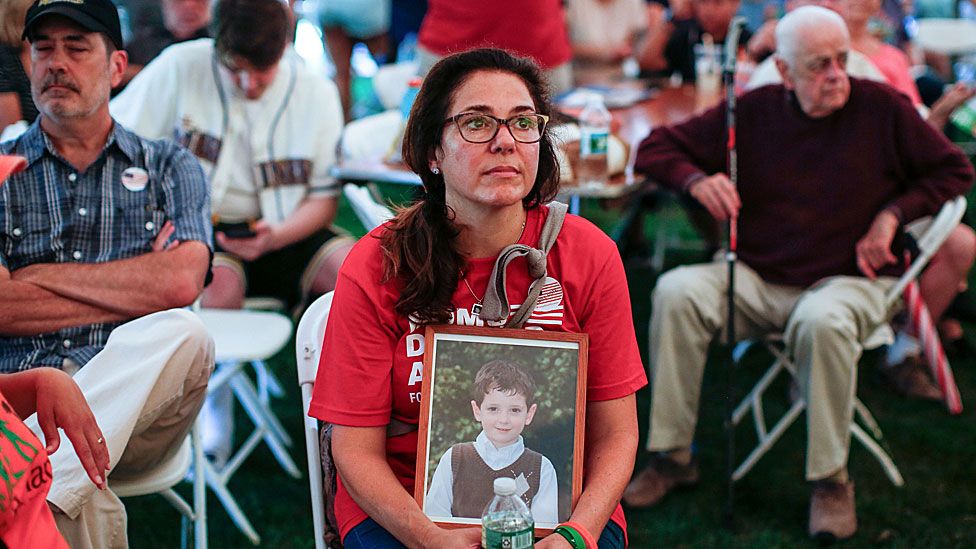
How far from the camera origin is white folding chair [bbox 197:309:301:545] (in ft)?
11.2

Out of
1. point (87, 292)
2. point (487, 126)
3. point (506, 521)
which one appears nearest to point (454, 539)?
point (506, 521)

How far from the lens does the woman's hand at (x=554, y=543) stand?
1.96 metres

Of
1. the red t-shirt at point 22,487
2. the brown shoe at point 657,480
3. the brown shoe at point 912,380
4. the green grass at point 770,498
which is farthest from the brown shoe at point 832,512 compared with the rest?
the red t-shirt at point 22,487

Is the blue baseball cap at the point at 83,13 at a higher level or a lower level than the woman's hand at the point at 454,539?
higher

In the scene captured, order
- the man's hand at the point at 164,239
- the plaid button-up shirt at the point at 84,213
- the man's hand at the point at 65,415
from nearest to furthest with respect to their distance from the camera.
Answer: the man's hand at the point at 65,415 → the plaid button-up shirt at the point at 84,213 → the man's hand at the point at 164,239

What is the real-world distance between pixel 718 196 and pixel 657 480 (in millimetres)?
979

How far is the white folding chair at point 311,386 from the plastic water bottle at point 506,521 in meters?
0.44

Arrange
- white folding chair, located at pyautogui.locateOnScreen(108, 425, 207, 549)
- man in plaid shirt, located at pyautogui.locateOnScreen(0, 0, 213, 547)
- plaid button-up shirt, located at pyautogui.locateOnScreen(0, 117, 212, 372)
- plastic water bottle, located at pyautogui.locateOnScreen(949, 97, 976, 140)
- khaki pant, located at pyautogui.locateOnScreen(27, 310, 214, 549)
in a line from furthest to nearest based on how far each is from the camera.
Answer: plastic water bottle, located at pyautogui.locateOnScreen(949, 97, 976, 140) < plaid button-up shirt, located at pyautogui.locateOnScreen(0, 117, 212, 372) < white folding chair, located at pyautogui.locateOnScreen(108, 425, 207, 549) < man in plaid shirt, located at pyautogui.locateOnScreen(0, 0, 213, 547) < khaki pant, located at pyautogui.locateOnScreen(27, 310, 214, 549)

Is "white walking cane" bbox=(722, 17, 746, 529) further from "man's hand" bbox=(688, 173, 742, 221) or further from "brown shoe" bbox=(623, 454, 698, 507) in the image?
"brown shoe" bbox=(623, 454, 698, 507)

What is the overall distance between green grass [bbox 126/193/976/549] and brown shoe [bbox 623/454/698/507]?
38 mm

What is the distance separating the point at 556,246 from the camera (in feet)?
7.42

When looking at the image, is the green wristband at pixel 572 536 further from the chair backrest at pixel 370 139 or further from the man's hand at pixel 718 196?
Answer: the chair backrest at pixel 370 139

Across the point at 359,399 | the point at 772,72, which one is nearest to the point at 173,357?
the point at 359,399

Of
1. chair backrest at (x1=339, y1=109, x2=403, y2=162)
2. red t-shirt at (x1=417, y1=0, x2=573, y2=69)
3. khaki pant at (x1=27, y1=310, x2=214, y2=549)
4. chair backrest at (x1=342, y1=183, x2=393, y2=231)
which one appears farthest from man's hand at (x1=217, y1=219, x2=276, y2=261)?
red t-shirt at (x1=417, y1=0, x2=573, y2=69)
